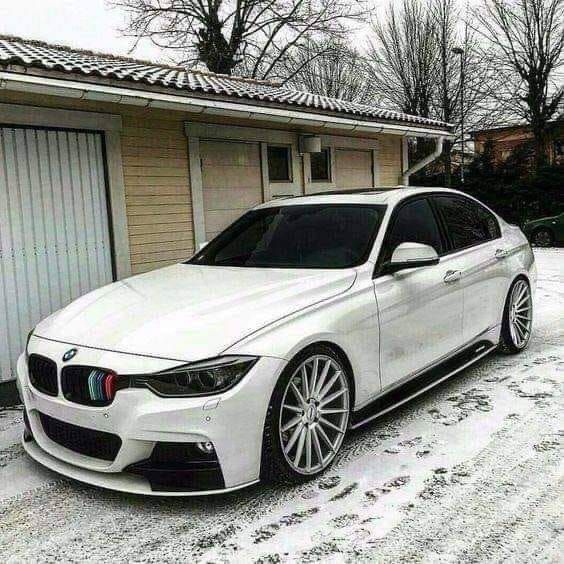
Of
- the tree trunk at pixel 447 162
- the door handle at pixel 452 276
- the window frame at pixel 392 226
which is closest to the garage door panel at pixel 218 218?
the window frame at pixel 392 226

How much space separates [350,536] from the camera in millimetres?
2959

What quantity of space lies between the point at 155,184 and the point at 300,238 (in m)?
3.09

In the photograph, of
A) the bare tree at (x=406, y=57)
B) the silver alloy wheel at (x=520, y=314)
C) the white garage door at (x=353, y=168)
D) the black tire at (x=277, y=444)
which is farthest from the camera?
the bare tree at (x=406, y=57)

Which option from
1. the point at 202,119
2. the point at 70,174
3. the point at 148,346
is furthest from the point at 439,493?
the point at 202,119

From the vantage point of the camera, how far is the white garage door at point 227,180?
26.0ft

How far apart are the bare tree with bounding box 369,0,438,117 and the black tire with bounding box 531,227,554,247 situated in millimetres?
11924

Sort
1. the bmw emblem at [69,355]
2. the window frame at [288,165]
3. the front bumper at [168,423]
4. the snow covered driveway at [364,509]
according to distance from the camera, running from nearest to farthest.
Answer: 1. the snow covered driveway at [364,509]
2. the front bumper at [168,423]
3. the bmw emblem at [69,355]
4. the window frame at [288,165]

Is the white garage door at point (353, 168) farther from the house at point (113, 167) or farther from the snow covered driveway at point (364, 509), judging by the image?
the snow covered driveway at point (364, 509)

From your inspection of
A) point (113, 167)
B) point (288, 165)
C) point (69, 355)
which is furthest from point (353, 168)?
point (69, 355)

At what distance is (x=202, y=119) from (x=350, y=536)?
573cm

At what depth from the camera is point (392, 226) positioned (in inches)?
177

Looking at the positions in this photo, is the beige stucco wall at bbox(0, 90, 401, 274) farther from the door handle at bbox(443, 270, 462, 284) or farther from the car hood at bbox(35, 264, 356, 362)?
the door handle at bbox(443, 270, 462, 284)

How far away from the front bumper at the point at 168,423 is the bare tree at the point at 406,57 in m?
28.4

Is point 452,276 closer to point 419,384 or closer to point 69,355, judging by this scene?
point 419,384
